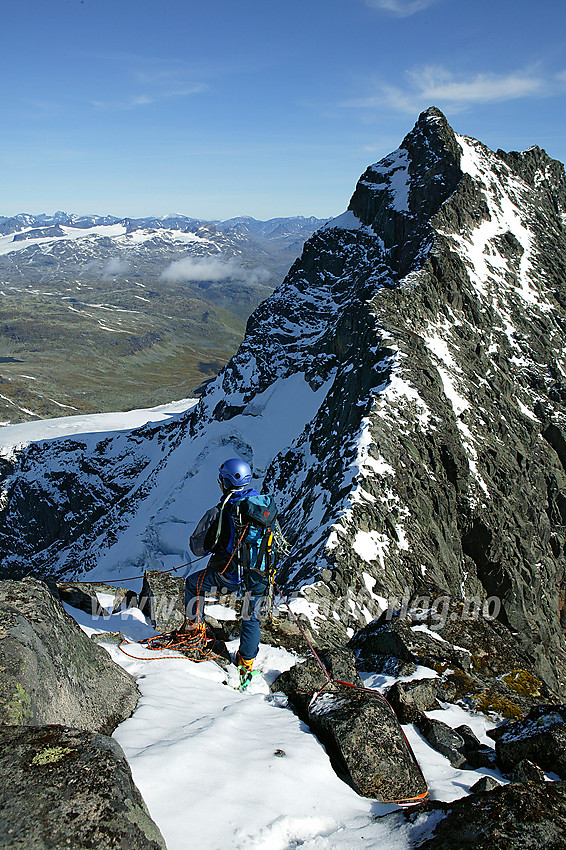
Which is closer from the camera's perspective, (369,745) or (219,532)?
(369,745)

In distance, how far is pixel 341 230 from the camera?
260 feet

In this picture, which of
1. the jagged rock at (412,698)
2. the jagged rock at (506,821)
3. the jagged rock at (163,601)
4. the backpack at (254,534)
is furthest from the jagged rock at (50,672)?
the jagged rock at (412,698)

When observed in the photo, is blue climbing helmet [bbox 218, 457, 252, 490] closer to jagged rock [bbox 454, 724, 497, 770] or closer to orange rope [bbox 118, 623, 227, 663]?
orange rope [bbox 118, 623, 227, 663]

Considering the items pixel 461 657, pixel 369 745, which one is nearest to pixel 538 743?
pixel 369 745

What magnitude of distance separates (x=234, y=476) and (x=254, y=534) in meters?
1.15

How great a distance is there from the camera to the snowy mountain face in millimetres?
25828

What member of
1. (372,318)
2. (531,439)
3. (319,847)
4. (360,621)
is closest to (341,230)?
(372,318)

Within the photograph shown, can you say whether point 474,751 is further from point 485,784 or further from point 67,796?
point 67,796

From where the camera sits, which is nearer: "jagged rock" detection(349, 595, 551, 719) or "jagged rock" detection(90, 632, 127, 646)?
"jagged rock" detection(90, 632, 127, 646)

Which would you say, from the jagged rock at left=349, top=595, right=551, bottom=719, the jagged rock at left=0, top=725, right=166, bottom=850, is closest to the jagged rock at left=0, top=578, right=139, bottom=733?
the jagged rock at left=0, top=725, right=166, bottom=850

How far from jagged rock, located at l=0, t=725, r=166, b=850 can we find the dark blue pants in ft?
16.5

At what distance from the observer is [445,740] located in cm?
780

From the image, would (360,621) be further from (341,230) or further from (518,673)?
(341,230)

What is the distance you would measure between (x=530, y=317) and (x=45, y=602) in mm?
52065
